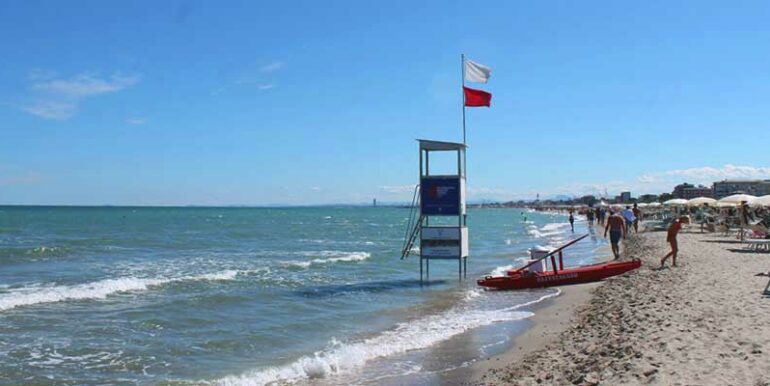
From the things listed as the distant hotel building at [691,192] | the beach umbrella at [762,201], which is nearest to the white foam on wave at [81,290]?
the beach umbrella at [762,201]

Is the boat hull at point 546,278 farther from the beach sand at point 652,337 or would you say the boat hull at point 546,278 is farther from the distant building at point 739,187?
the distant building at point 739,187

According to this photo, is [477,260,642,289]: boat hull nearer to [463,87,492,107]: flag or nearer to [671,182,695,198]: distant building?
[463,87,492,107]: flag

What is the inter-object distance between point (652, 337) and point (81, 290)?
15201 millimetres

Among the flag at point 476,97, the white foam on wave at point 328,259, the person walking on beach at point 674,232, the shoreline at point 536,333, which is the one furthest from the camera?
the white foam on wave at point 328,259

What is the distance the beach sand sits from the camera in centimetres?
732

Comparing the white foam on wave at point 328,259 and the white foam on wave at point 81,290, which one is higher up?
the white foam on wave at point 81,290

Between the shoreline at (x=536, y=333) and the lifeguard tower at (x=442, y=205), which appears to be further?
the lifeguard tower at (x=442, y=205)

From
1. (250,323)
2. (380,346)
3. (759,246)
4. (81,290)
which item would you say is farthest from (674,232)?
(81,290)

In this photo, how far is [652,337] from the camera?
9.07 meters

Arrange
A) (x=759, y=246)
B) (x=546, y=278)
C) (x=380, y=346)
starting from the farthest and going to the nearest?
(x=759, y=246) → (x=546, y=278) → (x=380, y=346)

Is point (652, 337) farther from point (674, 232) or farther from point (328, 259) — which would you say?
point (328, 259)

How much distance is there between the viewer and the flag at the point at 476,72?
20.3 meters

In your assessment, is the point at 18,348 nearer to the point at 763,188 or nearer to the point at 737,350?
the point at 737,350

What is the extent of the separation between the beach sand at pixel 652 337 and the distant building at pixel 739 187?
104701 millimetres
